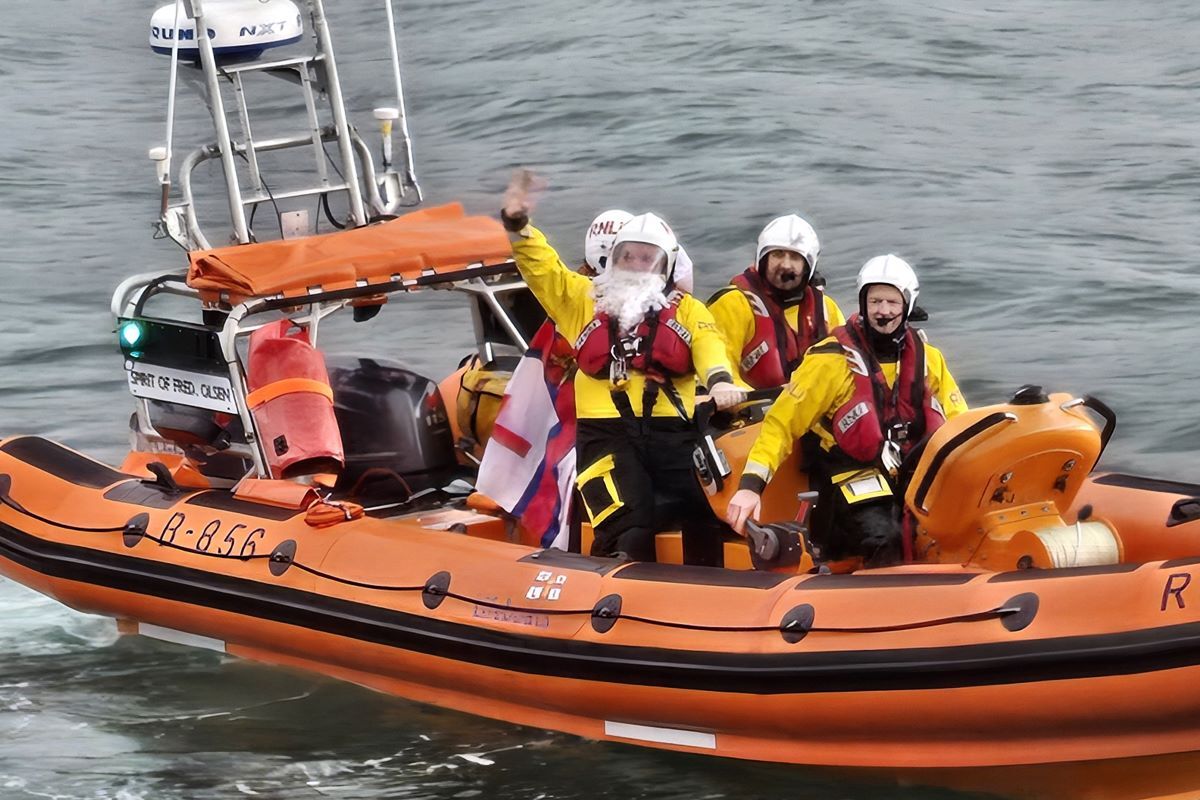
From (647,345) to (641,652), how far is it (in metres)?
0.89

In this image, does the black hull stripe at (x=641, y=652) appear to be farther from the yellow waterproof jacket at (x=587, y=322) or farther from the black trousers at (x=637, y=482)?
the yellow waterproof jacket at (x=587, y=322)

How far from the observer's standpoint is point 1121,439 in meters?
8.20

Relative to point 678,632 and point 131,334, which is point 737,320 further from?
point 131,334

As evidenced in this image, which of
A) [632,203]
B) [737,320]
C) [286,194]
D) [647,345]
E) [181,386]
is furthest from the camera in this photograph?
[632,203]

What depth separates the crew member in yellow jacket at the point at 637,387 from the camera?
5.38 m

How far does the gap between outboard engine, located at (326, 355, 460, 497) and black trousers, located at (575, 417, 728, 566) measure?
109cm

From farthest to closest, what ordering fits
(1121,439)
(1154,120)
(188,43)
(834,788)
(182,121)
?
(182,121) < (1154,120) < (1121,439) < (188,43) < (834,788)

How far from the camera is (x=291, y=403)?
5.99 metres

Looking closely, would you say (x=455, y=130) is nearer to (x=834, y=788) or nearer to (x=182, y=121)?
(x=182, y=121)

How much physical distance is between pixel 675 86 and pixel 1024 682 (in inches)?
423

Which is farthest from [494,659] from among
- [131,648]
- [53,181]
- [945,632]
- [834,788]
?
[53,181]

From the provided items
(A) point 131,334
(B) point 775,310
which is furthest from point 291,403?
(B) point 775,310

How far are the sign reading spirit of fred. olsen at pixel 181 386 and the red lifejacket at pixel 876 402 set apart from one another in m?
2.00

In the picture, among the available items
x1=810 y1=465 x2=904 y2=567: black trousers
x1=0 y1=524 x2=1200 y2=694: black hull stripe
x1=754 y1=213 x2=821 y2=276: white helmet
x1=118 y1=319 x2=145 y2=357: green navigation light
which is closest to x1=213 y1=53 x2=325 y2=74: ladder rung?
x1=118 y1=319 x2=145 y2=357: green navigation light
